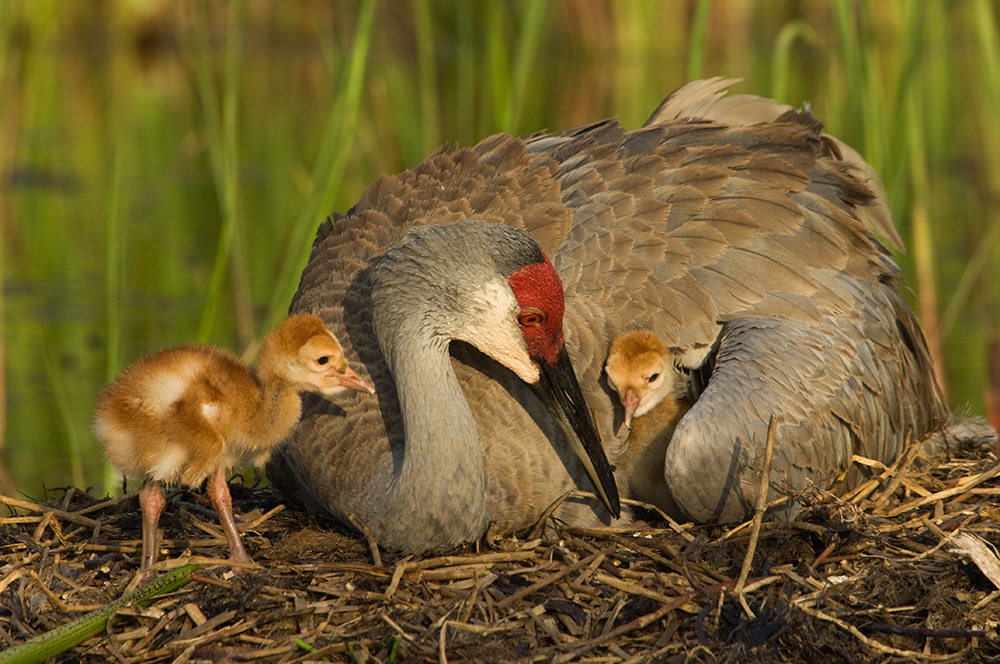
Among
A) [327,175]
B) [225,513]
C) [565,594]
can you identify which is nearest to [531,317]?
[565,594]

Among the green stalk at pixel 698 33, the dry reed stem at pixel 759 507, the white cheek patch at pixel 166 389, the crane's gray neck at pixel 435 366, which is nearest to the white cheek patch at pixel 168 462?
the white cheek patch at pixel 166 389

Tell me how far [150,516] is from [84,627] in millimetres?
620

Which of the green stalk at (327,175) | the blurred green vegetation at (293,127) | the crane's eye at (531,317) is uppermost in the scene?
the green stalk at (327,175)

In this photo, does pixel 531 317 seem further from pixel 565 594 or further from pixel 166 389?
pixel 166 389

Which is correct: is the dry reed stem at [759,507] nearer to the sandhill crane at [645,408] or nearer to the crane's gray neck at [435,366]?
the sandhill crane at [645,408]

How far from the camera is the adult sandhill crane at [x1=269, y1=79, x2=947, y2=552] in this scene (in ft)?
15.7

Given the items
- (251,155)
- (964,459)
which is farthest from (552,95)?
(964,459)

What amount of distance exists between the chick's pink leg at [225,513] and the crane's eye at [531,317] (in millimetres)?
1231

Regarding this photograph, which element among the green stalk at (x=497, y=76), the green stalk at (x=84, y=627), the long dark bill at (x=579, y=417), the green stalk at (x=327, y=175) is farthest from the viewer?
the green stalk at (x=497, y=76)

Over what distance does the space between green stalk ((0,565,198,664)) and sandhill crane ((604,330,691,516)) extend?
5.67 ft

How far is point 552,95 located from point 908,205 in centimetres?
779

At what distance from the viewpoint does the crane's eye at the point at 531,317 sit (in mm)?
4746

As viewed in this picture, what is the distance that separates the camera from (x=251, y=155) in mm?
13648

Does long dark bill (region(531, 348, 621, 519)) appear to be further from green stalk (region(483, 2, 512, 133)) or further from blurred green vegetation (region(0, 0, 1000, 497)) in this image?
green stalk (region(483, 2, 512, 133))
